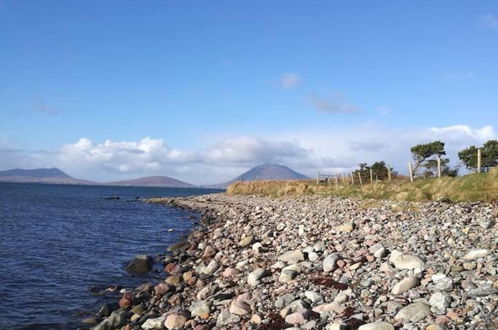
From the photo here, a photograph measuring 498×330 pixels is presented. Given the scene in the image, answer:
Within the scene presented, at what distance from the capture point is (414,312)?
23.3 feet

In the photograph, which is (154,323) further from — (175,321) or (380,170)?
(380,170)

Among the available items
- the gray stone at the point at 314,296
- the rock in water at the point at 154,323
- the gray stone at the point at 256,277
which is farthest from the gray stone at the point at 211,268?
the gray stone at the point at 314,296

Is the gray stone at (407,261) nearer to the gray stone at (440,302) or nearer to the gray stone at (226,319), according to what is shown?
the gray stone at (440,302)

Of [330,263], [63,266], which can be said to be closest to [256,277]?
[330,263]

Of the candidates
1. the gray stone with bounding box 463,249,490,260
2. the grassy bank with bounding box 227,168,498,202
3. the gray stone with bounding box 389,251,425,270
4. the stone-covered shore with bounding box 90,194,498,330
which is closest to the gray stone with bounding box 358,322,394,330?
the stone-covered shore with bounding box 90,194,498,330

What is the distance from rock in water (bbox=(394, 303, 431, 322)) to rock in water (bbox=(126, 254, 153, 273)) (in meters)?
11.8

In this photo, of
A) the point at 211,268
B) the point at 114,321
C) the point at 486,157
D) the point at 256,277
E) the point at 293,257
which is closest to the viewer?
the point at 114,321

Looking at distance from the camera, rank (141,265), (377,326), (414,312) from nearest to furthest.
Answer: (377,326) < (414,312) < (141,265)

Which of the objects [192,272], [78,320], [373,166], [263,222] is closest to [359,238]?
[192,272]

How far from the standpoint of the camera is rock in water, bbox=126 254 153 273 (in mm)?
16922

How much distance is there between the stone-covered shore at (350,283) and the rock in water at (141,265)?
83cm

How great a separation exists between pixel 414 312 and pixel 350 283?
8.05 ft

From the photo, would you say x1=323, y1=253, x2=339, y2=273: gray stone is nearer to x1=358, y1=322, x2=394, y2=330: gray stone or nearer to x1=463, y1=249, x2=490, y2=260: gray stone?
x1=463, y1=249, x2=490, y2=260: gray stone

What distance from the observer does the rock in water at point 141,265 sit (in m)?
16.9
